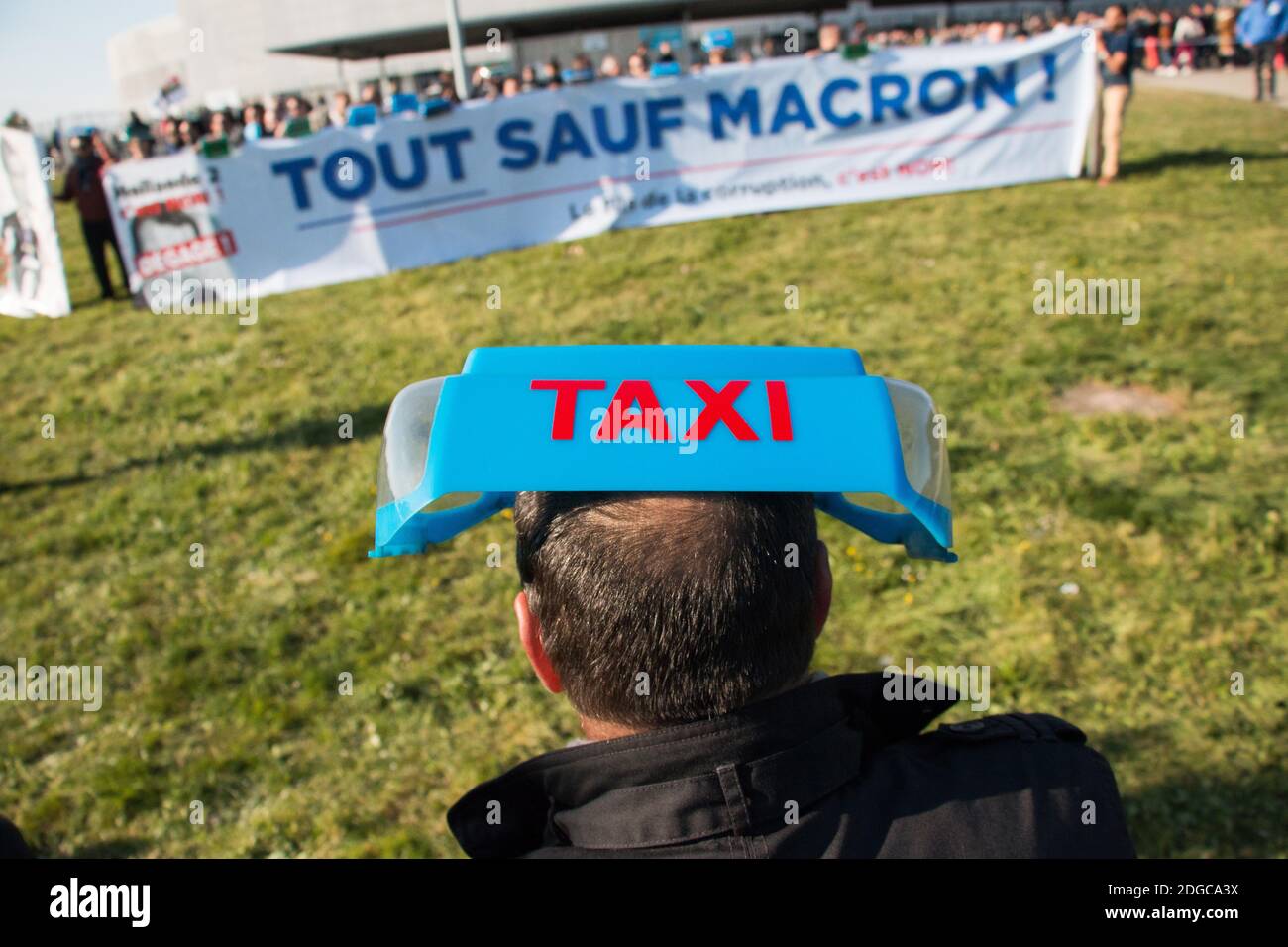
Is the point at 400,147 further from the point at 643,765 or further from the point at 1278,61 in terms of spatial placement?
the point at 1278,61

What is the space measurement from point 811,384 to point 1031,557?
3442mm

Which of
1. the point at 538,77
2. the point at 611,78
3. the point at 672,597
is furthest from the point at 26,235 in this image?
the point at 538,77

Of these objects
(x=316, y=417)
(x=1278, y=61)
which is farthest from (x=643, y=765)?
(x=1278, y=61)

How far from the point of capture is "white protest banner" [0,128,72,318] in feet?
18.2

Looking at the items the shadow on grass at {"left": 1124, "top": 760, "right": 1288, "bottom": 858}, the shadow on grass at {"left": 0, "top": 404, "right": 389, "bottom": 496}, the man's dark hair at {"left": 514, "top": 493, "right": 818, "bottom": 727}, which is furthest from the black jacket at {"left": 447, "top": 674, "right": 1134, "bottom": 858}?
the shadow on grass at {"left": 0, "top": 404, "right": 389, "bottom": 496}

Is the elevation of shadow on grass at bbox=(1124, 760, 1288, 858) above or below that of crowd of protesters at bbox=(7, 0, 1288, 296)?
below

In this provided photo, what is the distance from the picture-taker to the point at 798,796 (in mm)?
1105

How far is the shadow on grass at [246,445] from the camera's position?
5965 mm

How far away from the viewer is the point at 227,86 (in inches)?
1779

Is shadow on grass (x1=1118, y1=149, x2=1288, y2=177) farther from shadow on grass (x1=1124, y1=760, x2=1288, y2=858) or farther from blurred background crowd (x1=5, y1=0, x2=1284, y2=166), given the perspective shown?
shadow on grass (x1=1124, y1=760, x2=1288, y2=858)

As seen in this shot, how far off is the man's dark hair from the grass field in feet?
7.10

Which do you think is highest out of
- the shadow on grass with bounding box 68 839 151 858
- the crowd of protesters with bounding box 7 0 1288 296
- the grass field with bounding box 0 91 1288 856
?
the crowd of protesters with bounding box 7 0 1288 296

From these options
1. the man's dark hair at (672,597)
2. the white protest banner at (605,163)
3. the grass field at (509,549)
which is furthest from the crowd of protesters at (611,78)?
the man's dark hair at (672,597)
